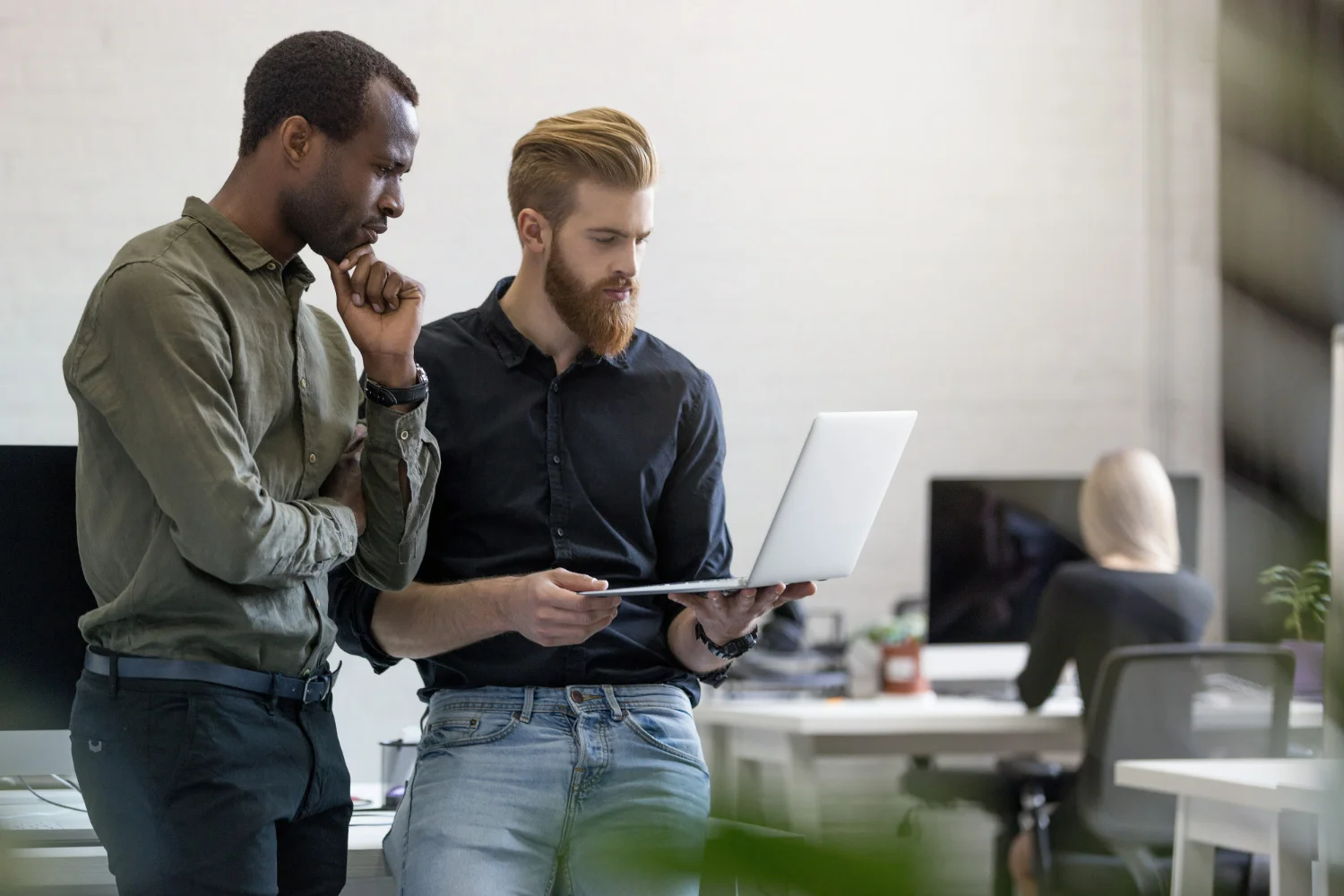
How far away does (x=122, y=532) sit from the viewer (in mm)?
1351

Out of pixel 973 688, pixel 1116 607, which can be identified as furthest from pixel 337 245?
pixel 973 688

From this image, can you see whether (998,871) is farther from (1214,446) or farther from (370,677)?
(1214,446)

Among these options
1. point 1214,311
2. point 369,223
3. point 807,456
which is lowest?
point 807,456

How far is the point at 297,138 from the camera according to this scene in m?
1.41

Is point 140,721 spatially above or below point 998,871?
above

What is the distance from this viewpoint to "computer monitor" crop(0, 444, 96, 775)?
1876 mm

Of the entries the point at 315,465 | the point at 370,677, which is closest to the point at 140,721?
the point at 315,465

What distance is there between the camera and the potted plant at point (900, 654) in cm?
369

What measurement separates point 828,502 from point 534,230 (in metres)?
0.64

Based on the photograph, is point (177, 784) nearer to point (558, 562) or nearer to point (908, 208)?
point (558, 562)

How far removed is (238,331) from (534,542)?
1.89 ft

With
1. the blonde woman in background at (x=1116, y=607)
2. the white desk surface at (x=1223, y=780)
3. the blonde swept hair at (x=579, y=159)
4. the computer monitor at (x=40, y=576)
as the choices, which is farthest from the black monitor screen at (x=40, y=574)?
the blonde woman in background at (x=1116, y=607)

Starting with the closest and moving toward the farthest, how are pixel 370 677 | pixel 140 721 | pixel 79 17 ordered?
pixel 140 721
pixel 370 677
pixel 79 17

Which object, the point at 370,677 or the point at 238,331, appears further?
the point at 370,677
